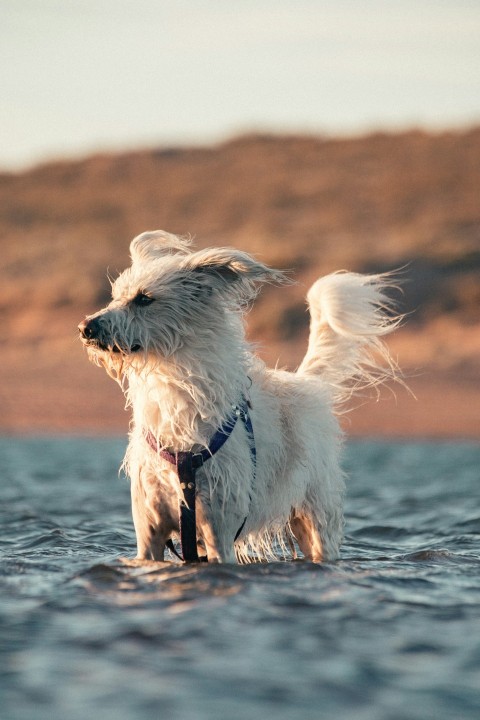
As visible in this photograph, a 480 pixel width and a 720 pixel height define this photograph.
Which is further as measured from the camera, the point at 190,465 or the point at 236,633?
the point at 190,465

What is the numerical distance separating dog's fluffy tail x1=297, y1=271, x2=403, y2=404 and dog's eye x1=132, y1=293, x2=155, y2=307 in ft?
6.03

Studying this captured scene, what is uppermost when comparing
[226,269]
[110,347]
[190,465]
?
[226,269]

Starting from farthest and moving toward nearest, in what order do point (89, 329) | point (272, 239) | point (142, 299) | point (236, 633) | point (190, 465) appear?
point (272, 239)
point (142, 299)
point (190, 465)
point (89, 329)
point (236, 633)

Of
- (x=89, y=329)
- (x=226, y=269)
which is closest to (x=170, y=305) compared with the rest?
(x=226, y=269)

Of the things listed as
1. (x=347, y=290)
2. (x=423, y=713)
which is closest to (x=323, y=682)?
(x=423, y=713)

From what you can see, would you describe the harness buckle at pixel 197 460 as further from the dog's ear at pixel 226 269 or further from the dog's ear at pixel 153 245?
the dog's ear at pixel 153 245

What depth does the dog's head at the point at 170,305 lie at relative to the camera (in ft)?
20.1

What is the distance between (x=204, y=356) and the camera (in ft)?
20.8

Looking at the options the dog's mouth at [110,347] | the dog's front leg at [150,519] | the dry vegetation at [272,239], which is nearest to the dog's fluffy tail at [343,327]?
the dog's front leg at [150,519]

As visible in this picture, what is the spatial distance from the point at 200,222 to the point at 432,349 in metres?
26.1

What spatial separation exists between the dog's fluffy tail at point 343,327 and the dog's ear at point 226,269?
142 centimetres

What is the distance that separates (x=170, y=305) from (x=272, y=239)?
35.8 metres

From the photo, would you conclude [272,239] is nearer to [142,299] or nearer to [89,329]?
[142,299]

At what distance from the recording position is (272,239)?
41.8m
